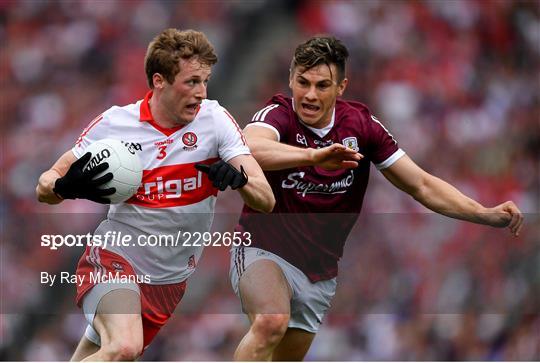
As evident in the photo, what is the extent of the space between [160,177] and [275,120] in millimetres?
709

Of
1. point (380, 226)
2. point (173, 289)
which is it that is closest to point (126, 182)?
point (173, 289)

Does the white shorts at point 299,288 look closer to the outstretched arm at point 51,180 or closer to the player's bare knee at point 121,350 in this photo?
the player's bare knee at point 121,350

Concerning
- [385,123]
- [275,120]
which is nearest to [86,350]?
[275,120]

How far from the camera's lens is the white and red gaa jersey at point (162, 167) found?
209 inches

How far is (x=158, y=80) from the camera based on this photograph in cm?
528

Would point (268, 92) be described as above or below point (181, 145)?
below

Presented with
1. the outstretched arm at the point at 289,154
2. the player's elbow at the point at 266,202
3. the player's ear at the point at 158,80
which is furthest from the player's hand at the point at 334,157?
the player's ear at the point at 158,80

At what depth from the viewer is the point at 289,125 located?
224 inches

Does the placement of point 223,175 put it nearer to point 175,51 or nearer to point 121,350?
point 175,51

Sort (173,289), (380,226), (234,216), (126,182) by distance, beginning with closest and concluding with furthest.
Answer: (126,182) → (173,289) → (234,216) → (380,226)

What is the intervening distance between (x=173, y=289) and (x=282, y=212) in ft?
2.27

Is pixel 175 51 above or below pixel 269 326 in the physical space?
above

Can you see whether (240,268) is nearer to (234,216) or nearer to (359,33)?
(234,216)

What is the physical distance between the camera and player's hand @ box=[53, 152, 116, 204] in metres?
4.98
